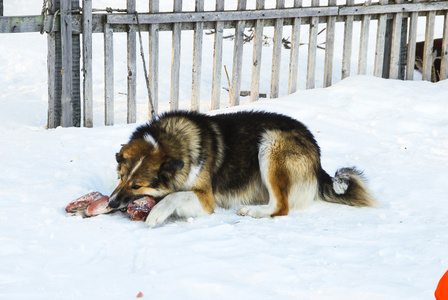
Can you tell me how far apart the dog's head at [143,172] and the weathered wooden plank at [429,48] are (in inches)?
232

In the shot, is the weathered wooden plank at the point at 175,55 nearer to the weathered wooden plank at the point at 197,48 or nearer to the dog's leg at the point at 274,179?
the weathered wooden plank at the point at 197,48

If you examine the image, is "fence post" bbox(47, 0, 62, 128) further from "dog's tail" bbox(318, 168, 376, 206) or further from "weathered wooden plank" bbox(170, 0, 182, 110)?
"dog's tail" bbox(318, 168, 376, 206)

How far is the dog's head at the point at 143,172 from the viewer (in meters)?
4.00

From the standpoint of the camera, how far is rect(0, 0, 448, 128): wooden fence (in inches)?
260

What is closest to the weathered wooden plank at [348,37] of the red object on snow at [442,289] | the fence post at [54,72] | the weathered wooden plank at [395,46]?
the weathered wooden plank at [395,46]

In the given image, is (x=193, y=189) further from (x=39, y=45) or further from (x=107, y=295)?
(x=39, y=45)

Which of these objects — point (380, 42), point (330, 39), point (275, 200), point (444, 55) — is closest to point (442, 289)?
point (275, 200)

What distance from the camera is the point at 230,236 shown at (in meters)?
3.82

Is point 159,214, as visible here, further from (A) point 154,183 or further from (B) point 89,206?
(B) point 89,206

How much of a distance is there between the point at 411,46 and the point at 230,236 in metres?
5.95

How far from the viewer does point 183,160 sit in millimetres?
4285

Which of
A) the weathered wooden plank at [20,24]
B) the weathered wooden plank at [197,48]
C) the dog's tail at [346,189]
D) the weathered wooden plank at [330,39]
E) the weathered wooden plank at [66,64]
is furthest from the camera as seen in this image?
the weathered wooden plank at [330,39]

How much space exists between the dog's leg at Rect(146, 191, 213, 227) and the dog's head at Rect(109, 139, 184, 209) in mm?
117

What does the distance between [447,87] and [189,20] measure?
3883 millimetres
